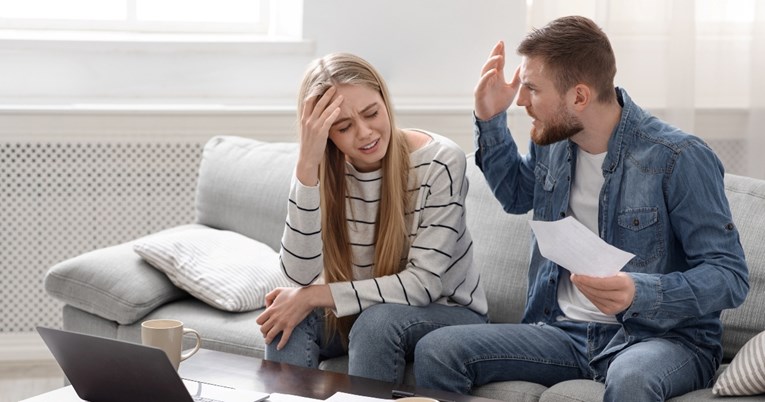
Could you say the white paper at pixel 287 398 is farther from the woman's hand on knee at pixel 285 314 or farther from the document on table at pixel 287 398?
the woman's hand on knee at pixel 285 314

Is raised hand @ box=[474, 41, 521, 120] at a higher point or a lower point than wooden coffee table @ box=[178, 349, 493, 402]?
higher

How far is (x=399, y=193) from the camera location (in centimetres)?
229

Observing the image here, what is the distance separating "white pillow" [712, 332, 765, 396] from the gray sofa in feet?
0.99

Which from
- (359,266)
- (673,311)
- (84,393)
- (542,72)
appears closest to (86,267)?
(359,266)

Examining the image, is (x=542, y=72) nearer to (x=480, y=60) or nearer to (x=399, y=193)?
(x=399, y=193)

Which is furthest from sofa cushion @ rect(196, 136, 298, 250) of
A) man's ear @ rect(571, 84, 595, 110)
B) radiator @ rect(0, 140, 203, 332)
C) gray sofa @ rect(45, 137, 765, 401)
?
man's ear @ rect(571, 84, 595, 110)

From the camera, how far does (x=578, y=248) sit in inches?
73.0

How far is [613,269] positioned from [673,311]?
21cm

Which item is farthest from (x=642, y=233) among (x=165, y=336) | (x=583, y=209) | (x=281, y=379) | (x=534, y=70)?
(x=165, y=336)

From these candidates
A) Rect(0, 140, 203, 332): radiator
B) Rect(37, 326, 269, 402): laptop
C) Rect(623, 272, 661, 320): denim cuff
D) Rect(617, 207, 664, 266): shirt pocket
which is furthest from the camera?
Rect(0, 140, 203, 332): radiator

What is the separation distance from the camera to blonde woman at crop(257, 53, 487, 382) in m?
2.19

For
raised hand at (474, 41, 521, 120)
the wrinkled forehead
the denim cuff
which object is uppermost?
the wrinkled forehead

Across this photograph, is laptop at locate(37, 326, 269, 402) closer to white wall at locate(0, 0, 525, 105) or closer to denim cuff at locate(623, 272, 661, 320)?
denim cuff at locate(623, 272, 661, 320)

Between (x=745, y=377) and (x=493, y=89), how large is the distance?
2.63 ft
